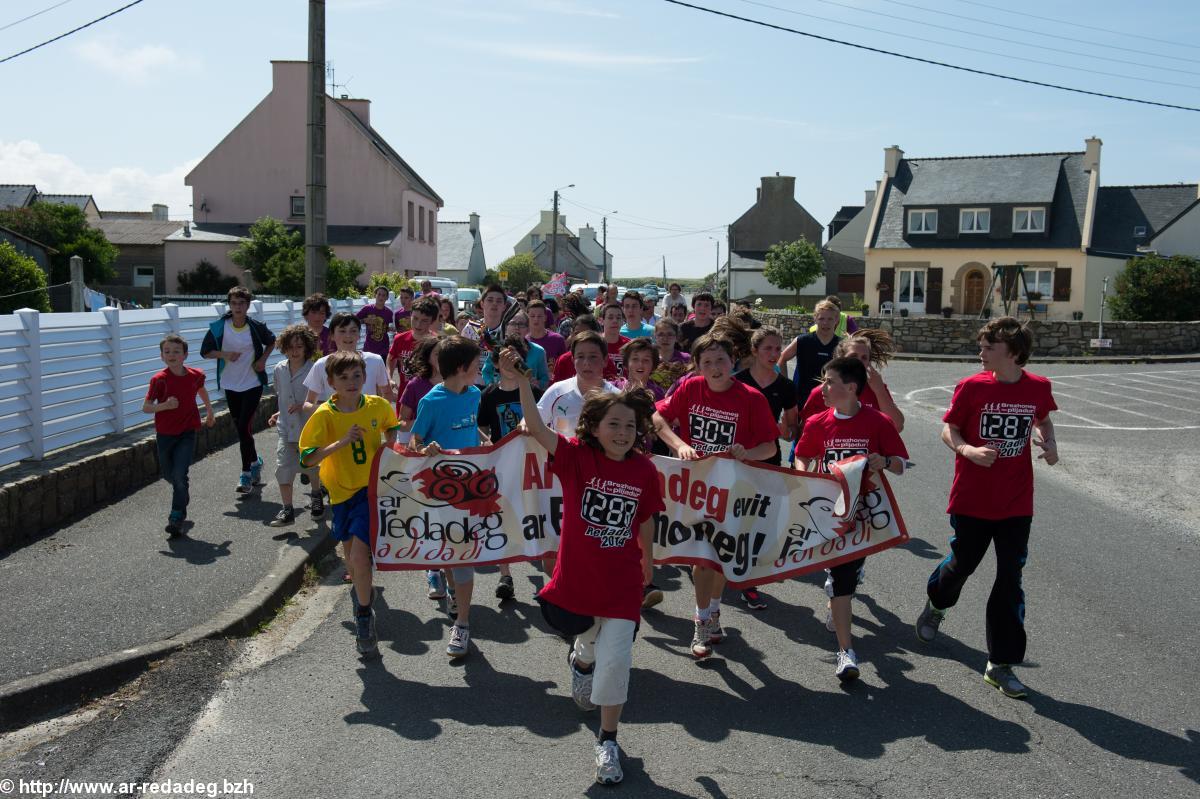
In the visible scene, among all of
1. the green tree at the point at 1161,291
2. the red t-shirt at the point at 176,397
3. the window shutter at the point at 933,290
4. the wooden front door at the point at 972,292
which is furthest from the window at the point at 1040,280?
the red t-shirt at the point at 176,397

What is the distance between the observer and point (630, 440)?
15.4 feet

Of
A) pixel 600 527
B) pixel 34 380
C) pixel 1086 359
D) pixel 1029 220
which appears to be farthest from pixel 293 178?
pixel 600 527

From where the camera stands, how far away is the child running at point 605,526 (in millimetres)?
4598

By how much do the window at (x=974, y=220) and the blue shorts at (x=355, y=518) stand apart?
51130 mm

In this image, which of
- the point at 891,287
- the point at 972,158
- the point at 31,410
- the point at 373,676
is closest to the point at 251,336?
the point at 31,410

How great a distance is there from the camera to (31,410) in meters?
9.20

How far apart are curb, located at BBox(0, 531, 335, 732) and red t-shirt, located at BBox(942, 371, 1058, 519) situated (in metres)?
4.19

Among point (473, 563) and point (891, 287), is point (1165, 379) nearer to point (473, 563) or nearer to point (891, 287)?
point (473, 563)

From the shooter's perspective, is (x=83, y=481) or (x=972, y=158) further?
(x=972, y=158)

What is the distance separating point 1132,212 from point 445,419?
53.1 m

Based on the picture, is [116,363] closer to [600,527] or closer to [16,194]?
[600,527]

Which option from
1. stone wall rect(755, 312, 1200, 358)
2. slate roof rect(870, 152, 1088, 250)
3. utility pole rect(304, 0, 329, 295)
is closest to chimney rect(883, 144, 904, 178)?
slate roof rect(870, 152, 1088, 250)

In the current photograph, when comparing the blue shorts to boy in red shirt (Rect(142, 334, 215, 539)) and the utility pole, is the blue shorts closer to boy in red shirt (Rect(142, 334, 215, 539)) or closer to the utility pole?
boy in red shirt (Rect(142, 334, 215, 539))

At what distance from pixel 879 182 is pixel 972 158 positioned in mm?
4902
